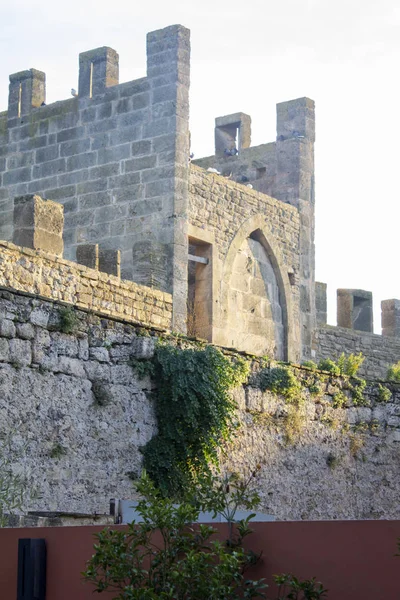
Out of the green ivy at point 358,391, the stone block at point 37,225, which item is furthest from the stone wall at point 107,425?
the stone block at point 37,225

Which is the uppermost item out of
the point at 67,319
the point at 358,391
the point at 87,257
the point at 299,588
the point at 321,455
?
the point at 87,257

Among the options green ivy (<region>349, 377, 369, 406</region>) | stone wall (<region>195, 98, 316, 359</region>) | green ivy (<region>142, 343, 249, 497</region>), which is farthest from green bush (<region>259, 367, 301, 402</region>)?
stone wall (<region>195, 98, 316, 359</region>)

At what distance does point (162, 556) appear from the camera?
7.21 meters

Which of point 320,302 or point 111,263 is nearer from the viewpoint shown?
point 111,263

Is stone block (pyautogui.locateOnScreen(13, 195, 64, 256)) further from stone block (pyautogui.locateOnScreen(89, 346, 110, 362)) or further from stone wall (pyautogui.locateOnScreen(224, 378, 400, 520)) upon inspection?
stone block (pyautogui.locateOnScreen(89, 346, 110, 362))

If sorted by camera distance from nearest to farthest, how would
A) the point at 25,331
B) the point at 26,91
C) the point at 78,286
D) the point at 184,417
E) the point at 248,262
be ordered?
the point at 25,331 < the point at 184,417 < the point at 78,286 < the point at 26,91 < the point at 248,262

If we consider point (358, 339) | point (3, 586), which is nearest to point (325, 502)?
point (3, 586)

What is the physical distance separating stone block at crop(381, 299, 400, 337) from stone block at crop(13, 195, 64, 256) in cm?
1392

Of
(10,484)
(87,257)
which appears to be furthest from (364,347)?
(10,484)

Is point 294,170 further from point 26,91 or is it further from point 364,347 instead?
point 26,91

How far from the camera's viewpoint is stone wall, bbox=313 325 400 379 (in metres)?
25.4

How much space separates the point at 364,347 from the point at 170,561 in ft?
64.9

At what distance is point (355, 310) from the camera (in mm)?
28312

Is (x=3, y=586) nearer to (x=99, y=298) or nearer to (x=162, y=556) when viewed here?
(x=162, y=556)
